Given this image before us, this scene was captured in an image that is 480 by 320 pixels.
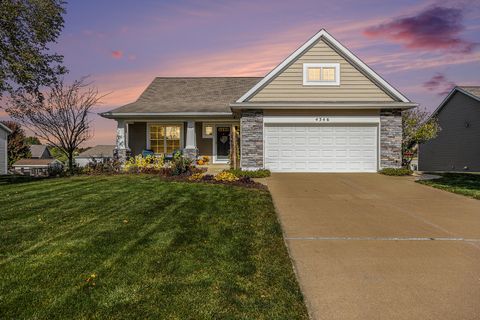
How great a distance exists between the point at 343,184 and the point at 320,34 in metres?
7.61

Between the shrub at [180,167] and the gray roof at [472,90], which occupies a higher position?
the gray roof at [472,90]

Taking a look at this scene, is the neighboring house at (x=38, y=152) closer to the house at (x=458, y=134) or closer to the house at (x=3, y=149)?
the house at (x=3, y=149)

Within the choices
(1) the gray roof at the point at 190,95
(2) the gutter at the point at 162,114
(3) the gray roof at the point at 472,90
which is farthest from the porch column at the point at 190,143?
(3) the gray roof at the point at 472,90

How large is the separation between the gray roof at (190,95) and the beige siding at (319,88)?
3.83 m

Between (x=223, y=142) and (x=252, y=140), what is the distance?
4.90 meters

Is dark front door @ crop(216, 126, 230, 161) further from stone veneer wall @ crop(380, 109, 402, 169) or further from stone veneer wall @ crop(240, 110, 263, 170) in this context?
stone veneer wall @ crop(380, 109, 402, 169)

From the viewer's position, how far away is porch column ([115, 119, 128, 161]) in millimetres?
19016

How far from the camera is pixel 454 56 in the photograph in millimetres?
18203

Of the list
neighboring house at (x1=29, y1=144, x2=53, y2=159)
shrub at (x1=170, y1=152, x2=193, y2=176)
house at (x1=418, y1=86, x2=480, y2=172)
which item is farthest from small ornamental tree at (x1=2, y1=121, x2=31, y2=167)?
house at (x1=418, y1=86, x2=480, y2=172)

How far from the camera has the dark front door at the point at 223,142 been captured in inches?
811

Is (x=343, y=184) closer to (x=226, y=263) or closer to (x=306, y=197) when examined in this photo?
(x=306, y=197)

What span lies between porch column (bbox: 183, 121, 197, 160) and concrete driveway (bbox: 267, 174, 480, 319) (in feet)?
30.3

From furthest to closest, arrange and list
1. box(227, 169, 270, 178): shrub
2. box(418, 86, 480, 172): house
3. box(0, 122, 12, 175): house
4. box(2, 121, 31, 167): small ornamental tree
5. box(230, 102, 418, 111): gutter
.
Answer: box(2, 121, 31, 167): small ornamental tree → box(0, 122, 12, 175): house → box(418, 86, 480, 172): house → box(230, 102, 418, 111): gutter → box(227, 169, 270, 178): shrub

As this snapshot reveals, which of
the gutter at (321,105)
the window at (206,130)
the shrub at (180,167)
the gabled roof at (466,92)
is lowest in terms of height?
the shrub at (180,167)
